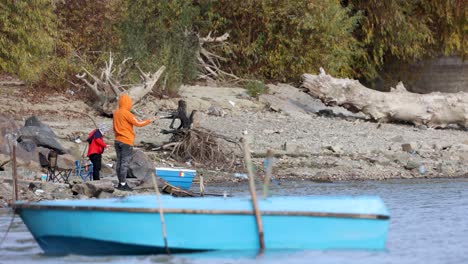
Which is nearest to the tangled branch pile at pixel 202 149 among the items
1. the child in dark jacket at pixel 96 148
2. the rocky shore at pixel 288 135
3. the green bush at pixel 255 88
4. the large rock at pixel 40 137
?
the rocky shore at pixel 288 135

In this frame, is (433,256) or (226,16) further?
(226,16)

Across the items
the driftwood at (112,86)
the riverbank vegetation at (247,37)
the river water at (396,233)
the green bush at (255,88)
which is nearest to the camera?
the river water at (396,233)

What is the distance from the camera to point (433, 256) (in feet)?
51.9

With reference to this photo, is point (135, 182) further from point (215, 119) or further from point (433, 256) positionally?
point (215, 119)

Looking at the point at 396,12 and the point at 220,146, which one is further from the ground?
the point at 396,12

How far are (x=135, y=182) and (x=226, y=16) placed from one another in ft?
53.2

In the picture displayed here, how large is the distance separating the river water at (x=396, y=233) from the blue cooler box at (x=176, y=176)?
3.86 ft

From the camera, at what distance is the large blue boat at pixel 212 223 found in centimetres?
1388

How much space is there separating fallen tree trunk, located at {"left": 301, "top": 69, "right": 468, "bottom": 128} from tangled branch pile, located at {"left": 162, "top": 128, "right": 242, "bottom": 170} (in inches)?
259

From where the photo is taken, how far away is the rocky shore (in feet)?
81.9

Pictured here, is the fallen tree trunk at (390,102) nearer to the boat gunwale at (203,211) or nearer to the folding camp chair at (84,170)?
the folding camp chair at (84,170)

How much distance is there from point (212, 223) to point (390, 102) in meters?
18.3

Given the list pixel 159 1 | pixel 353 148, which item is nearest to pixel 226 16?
pixel 159 1

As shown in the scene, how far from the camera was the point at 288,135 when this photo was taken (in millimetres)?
28016
